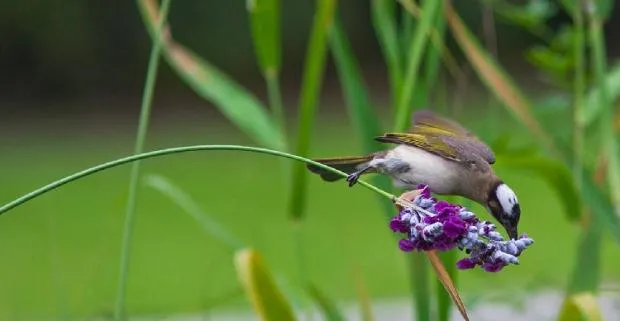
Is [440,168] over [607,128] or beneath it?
beneath

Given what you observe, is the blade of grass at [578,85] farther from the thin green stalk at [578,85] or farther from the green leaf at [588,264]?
the green leaf at [588,264]

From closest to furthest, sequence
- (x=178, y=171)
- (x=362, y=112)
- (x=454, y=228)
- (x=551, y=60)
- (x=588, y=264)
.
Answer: (x=454, y=228) < (x=362, y=112) < (x=588, y=264) < (x=551, y=60) < (x=178, y=171)

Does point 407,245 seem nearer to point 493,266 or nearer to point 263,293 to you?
point 493,266

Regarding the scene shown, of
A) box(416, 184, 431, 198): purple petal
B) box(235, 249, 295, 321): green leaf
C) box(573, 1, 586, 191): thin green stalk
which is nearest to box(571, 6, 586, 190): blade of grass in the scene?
box(573, 1, 586, 191): thin green stalk

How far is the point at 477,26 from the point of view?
34.2ft

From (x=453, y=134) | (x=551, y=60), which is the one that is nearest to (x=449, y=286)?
(x=453, y=134)

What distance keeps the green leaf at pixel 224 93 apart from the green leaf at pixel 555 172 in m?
0.35

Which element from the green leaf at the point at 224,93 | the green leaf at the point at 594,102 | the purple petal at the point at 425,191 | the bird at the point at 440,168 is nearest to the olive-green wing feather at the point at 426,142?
the bird at the point at 440,168

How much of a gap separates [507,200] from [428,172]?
73 millimetres

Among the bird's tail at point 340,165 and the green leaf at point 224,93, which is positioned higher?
the green leaf at point 224,93

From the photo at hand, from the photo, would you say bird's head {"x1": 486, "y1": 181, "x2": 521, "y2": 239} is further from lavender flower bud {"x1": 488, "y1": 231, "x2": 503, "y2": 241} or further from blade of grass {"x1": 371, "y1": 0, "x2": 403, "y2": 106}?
blade of grass {"x1": 371, "y1": 0, "x2": 403, "y2": 106}

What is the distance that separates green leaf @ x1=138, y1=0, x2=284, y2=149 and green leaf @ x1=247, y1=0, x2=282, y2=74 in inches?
5.1

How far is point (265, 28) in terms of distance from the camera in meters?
1.68

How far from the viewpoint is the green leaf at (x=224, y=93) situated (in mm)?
1915
